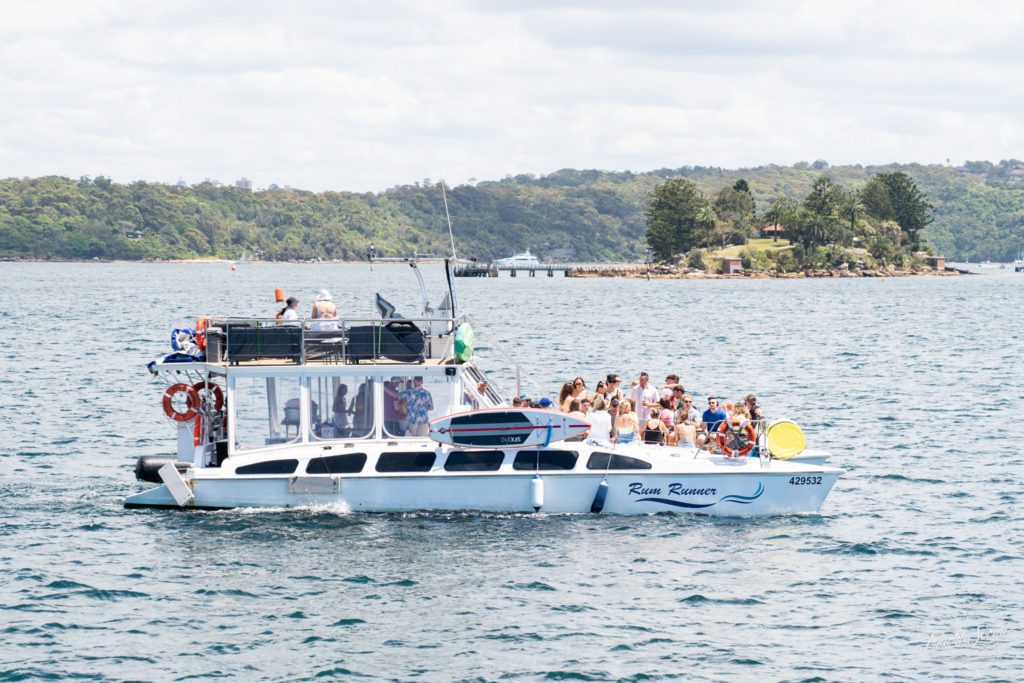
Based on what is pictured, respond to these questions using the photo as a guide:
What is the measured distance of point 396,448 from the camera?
89.9 feet

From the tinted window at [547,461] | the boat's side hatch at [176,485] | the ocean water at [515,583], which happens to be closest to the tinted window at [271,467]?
the ocean water at [515,583]

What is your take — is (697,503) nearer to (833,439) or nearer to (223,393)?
(223,393)

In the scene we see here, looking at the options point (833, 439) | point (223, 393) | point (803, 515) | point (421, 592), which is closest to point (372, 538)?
point (421, 592)

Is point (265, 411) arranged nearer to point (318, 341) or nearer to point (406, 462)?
point (318, 341)

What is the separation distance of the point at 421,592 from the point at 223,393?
313 inches

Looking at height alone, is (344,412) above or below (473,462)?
above

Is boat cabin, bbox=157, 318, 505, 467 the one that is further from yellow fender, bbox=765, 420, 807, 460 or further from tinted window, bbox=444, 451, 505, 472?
yellow fender, bbox=765, 420, 807, 460

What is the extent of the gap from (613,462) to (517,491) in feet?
6.62

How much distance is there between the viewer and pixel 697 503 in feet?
90.5

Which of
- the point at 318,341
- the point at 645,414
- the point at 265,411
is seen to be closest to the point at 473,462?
the point at 318,341

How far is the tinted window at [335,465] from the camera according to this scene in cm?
2722

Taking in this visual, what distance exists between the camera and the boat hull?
89.1 feet

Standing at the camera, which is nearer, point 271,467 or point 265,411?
point 271,467

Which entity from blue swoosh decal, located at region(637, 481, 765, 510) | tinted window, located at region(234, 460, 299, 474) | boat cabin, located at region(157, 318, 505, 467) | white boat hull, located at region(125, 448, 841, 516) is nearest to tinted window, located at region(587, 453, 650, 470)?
white boat hull, located at region(125, 448, 841, 516)
